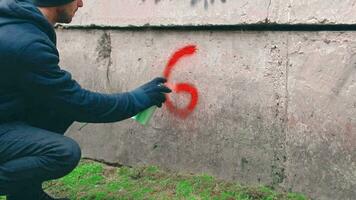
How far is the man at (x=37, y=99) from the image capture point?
291 cm

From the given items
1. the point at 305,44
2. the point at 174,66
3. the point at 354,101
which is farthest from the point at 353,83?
the point at 174,66

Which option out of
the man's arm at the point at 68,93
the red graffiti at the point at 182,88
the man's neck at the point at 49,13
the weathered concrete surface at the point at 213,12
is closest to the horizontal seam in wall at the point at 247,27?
the weathered concrete surface at the point at 213,12

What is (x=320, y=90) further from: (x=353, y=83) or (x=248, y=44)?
(x=248, y=44)

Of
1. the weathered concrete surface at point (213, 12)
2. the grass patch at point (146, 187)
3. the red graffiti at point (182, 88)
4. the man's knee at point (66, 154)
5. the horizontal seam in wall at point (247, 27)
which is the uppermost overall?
the weathered concrete surface at point (213, 12)

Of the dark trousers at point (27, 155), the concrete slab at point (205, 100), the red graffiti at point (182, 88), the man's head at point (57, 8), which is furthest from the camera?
the red graffiti at point (182, 88)

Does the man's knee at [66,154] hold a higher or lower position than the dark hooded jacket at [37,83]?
lower

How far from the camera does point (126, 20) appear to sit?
4.12 meters

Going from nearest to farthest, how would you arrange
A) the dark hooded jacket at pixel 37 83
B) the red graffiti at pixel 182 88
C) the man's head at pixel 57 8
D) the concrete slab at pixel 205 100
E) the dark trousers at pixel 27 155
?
the dark hooded jacket at pixel 37 83 → the dark trousers at pixel 27 155 → the man's head at pixel 57 8 → the concrete slab at pixel 205 100 → the red graffiti at pixel 182 88

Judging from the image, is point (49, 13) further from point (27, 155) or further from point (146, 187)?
point (146, 187)

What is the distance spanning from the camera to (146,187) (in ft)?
12.4

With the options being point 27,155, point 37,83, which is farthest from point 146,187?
point 37,83

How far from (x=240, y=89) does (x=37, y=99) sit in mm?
1217

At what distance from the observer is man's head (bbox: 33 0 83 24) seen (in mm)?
3148

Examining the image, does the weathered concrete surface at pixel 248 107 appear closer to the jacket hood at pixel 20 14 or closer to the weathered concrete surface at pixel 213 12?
the weathered concrete surface at pixel 213 12
